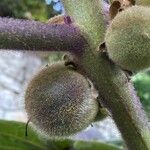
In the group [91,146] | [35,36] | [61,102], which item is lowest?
[91,146]

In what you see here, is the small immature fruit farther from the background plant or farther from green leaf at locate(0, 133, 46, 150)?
green leaf at locate(0, 133, 46, 150)

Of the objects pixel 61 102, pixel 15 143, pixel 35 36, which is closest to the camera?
pixel 35 36

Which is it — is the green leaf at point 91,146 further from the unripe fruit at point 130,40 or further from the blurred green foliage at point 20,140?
the unripe fruit at point 130,40

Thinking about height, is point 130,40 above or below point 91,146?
above

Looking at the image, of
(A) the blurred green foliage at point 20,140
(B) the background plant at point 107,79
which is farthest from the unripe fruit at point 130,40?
(A) the blurred green foliage at point 20,140

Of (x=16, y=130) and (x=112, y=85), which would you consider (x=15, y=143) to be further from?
(x=112, y=85)

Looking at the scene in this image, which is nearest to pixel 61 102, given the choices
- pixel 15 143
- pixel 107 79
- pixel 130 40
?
pixel 107 79
